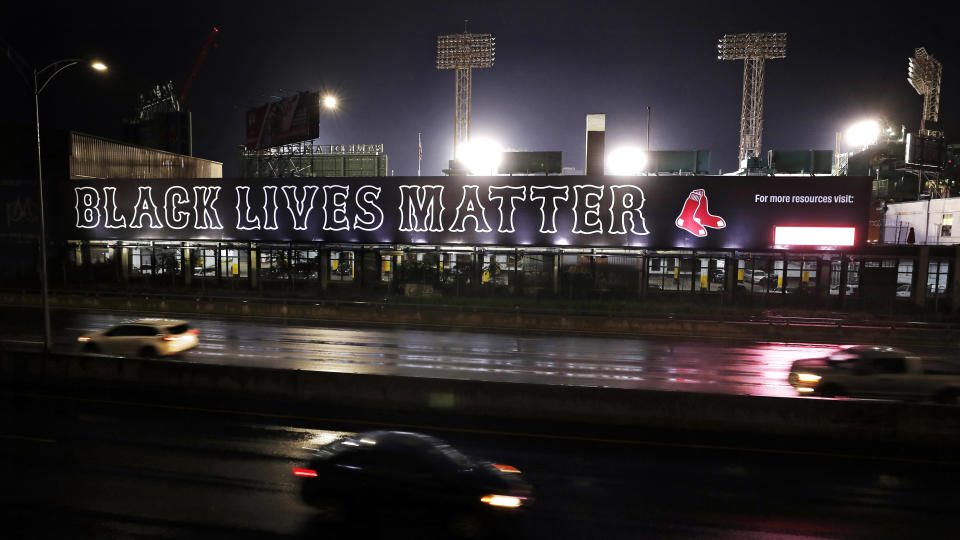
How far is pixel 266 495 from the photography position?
30.6ft

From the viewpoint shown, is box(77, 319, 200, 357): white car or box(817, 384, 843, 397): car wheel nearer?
box(817, 384, 843, 397): car wheel

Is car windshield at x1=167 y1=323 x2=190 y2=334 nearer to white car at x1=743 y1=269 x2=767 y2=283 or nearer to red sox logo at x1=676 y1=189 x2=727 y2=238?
red sox logo at x1=676 y1=189 x2=727 y2=238

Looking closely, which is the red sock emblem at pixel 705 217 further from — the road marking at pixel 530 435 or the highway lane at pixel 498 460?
the road marking at pixel 530 435

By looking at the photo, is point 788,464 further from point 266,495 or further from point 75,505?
point 75,505

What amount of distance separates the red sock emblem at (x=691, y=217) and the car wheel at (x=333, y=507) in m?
29.8

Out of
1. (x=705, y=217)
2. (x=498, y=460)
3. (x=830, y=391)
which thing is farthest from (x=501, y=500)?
(x=705, y=217)

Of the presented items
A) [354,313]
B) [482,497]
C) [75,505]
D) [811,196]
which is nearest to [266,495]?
[75,505]

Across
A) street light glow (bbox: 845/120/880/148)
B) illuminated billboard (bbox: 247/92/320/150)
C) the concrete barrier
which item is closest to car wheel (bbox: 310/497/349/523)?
the concrete barrier

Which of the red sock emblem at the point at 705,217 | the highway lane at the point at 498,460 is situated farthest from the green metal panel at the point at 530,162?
the highway lane at the point at 498,460

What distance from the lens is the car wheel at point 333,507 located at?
8398 mm

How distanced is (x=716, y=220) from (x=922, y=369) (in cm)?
1988

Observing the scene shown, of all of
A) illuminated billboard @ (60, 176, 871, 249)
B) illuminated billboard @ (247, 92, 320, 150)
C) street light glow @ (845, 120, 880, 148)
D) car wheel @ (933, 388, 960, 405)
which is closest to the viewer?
car wheel @ (933, 388, 960, 405)

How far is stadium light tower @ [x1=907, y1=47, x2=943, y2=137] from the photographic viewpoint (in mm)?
70556

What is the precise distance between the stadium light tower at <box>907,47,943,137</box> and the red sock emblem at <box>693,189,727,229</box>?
194 ft
